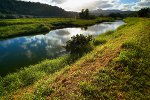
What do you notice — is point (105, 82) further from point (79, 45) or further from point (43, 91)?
point (79, 45)

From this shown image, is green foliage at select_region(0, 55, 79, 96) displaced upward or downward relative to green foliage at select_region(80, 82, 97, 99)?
downward

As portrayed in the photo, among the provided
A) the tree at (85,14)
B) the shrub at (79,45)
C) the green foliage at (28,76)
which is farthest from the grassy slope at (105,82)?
the tree at (85,14)

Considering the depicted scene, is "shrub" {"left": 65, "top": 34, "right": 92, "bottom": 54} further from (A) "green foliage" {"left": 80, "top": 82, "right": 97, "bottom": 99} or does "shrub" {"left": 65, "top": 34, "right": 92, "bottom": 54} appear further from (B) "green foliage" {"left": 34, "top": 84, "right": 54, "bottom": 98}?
(A) "green foliage" {"left": 80, "top": 82, "right": 97, "bottom": 99}

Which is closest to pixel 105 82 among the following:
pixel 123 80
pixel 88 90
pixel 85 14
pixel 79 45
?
pixel 123 80

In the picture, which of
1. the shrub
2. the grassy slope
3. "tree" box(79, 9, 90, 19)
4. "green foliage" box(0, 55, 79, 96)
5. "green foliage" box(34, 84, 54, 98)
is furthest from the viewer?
"tree" box(79, 9, 90, 19)

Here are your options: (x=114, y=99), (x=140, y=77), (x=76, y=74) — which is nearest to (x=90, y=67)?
(x=76, y=74)

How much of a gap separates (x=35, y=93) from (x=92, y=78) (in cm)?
374

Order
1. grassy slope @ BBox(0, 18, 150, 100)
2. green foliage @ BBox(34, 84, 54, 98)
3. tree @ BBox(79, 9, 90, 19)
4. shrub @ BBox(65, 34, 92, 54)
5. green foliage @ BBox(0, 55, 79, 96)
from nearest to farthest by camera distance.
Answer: grassy slope @ BBox(0, 18, 150, 100)
green foliage @ BBox(34, 84, 54, 98)
green foliage @ BBox(0, 55, 79, 96)
shrub @ BBox(65, 34, 92, 54)
tree @ BBox(79, 9, 90, 19)

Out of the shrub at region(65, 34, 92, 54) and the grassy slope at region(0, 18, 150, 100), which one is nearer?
the grassy slope at region(0, 18, 150, 100)

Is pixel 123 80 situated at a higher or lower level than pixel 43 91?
higher

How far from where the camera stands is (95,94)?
11.6m

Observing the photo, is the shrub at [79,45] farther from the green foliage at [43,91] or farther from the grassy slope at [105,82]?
the green foliage at [43,91]

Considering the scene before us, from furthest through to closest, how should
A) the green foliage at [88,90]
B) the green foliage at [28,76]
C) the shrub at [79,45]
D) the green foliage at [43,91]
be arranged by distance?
the shrub at [79,45] < the green foliage at [28,76] < the green foliage at [43,91] < the green foliage at [88,90]

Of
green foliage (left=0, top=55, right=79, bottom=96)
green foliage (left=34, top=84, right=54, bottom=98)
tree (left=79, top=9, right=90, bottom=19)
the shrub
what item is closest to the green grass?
green foliage (left=34, top=84, right=54, bottom=98)
